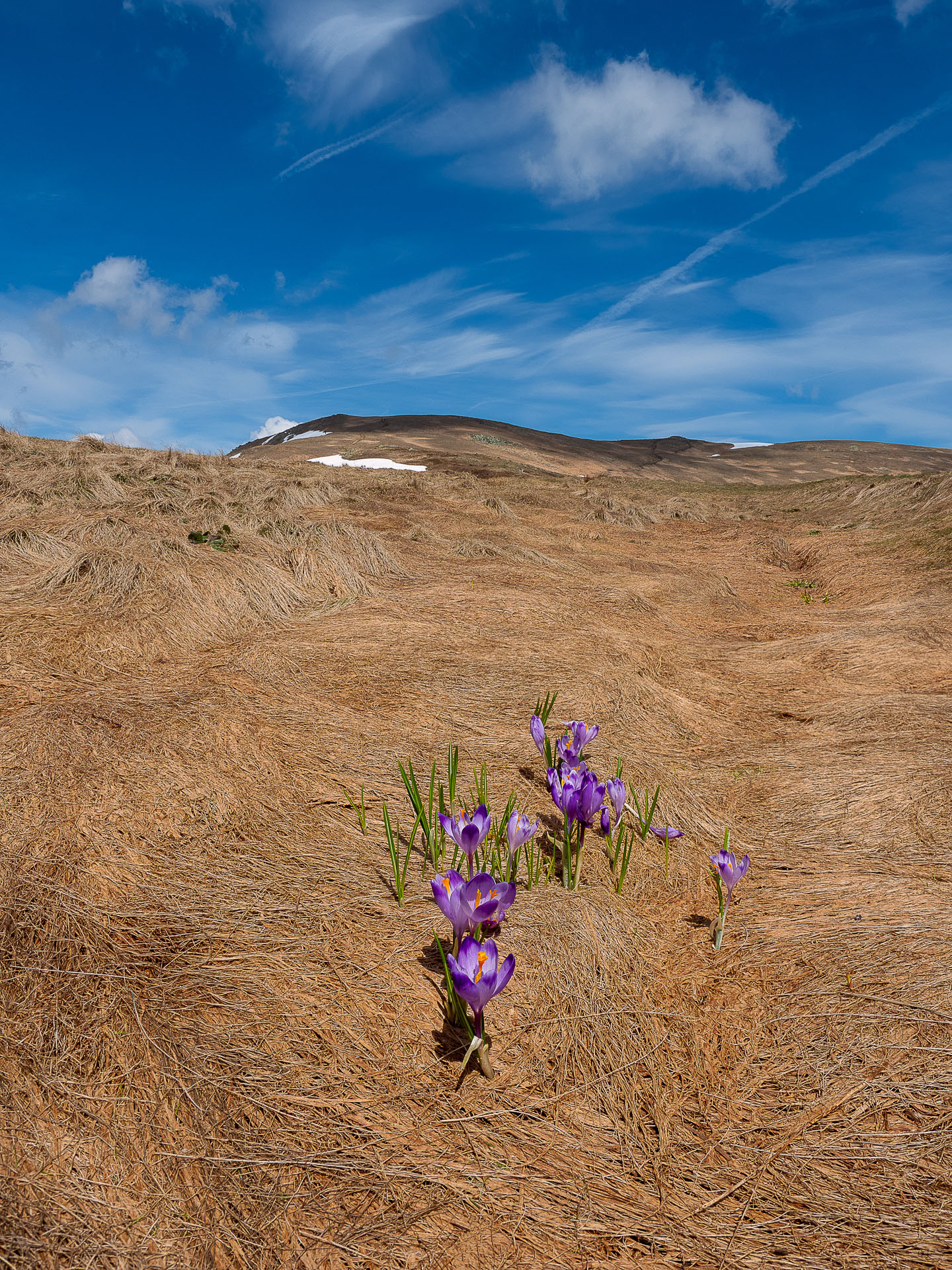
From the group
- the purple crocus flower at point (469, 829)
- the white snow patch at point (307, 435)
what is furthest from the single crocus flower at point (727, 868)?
the white snow patch at point (307, 435)

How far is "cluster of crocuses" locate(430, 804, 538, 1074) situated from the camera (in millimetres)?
1835

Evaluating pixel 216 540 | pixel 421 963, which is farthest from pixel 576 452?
pixel 421 963

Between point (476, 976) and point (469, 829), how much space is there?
563 mm

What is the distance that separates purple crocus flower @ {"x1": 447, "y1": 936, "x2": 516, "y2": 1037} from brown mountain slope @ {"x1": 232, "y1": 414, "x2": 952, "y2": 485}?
18.6 metres

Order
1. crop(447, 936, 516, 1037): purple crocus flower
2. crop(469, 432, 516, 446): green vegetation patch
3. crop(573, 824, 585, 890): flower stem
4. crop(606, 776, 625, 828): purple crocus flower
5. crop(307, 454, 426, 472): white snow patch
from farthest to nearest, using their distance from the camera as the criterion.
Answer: crop(469, 432, 516, 446): green vegetation patch < crop(307, 454, 426, 472): white snow patch < crop(606, 776, 625, 828): purple crocus flower < crop(573, 824, 585, 890): flower stem < crop(447, 936, 516, 1037): purple crocus flower

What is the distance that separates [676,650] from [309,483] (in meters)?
8.81

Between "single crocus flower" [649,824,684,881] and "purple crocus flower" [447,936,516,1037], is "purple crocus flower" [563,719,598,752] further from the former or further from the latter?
"purple crocus flower" [447,936,516,1037]

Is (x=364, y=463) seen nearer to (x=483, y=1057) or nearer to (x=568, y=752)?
(x=568, y=752)

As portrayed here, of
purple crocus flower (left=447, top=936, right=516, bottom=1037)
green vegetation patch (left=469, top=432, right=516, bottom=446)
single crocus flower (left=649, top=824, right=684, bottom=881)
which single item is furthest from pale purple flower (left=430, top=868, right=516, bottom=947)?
green vegetation patch (left=469, top=432, right=516, bottom=446)

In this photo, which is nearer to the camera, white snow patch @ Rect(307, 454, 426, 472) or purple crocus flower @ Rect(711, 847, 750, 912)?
purple crocus flower @ Rect(711, 847, 750, 912)

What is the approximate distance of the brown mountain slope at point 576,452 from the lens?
2606cm

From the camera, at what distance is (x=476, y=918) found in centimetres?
207

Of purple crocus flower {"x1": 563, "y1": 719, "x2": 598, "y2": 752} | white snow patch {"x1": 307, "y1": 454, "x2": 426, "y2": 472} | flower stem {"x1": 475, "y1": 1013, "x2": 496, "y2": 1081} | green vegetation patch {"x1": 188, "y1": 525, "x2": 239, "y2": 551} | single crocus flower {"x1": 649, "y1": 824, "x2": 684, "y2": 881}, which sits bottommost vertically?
flower stem {"x1": 475, "y1": 1013, "x2": 496, "y2": 1081}

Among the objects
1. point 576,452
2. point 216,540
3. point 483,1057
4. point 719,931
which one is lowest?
point 483,1057
